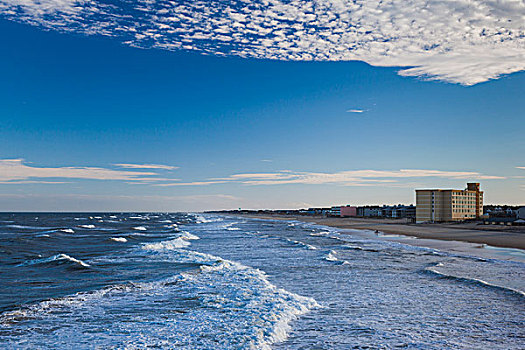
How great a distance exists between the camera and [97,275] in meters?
17.6

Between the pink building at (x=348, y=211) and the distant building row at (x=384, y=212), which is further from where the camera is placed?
the pink building at (x=348, y=211)

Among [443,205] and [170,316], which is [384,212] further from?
[170,316]

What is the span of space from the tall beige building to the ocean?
59.5 metres

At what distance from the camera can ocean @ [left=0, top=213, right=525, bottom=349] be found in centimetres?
884

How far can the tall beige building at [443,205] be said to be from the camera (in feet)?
253

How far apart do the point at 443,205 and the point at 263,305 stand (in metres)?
74.1

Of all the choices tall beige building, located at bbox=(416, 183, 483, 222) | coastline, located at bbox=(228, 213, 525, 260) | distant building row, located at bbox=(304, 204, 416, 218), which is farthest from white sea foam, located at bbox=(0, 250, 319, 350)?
distant building row, located at bbox=(304, 204, 416, 218)

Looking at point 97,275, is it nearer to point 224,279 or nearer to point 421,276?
point 224,279

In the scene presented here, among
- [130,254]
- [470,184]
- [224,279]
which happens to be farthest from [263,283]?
[470,184]

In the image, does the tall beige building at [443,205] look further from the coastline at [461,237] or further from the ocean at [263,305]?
the ocean at [263,305]

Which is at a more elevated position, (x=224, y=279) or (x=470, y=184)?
(x=470, y=184)

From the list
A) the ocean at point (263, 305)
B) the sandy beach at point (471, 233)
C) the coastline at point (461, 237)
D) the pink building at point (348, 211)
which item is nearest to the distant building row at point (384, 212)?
the pink building at point (348, 211)

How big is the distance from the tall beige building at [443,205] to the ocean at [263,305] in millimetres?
59488

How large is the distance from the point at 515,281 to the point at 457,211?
2709 inches
